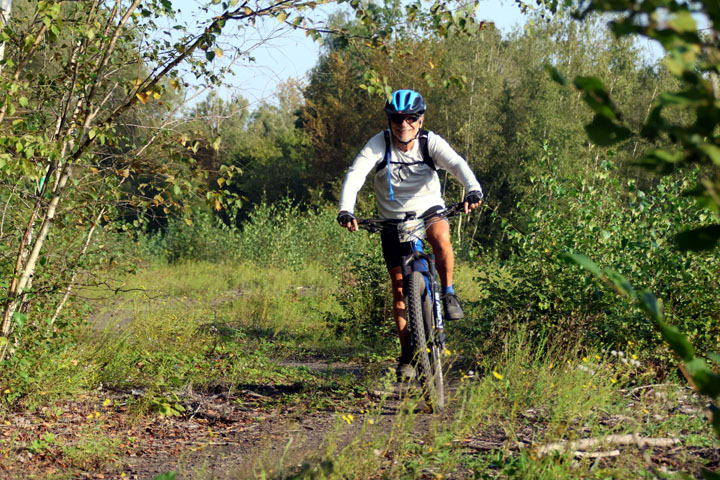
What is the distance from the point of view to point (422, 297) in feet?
16.1

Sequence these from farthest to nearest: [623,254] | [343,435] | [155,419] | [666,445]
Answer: [623,254] < [155,419] < [343,435] < [666,445]

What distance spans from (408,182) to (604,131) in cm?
398

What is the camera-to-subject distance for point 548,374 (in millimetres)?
4840

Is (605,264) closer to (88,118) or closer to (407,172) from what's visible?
(407,172)

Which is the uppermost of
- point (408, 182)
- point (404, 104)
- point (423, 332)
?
point (404, 104)

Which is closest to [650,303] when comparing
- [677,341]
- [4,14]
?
[677,341]

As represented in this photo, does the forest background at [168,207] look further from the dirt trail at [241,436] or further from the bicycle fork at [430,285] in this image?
the bicycle fork at [430,285]

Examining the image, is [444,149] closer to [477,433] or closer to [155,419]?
[477,433]

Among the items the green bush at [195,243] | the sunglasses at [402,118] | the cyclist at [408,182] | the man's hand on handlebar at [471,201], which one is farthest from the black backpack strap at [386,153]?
the green bush at [195,243]

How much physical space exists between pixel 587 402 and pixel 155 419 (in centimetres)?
275

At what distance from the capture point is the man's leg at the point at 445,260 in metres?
5.04

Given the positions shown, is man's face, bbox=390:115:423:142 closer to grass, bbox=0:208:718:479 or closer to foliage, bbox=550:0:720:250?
grass, bbox=0:208:718:479

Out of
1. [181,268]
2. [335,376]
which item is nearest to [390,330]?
[335,376]

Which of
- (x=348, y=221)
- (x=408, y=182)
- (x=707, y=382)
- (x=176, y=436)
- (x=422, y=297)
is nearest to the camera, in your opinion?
(x=707, y=382)
